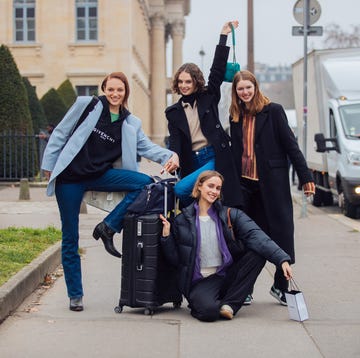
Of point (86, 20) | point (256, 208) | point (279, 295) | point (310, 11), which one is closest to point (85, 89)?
point (86, 20)

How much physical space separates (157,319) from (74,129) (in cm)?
165

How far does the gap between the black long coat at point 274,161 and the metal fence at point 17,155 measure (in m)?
18.9

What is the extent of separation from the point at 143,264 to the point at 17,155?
20.4m

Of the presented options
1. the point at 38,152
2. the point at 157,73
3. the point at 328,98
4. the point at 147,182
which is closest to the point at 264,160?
the point at 147,182

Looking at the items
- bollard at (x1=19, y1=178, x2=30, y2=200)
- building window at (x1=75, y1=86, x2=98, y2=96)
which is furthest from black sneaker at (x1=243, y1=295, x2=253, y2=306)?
building window at (x1=75, y1=86, x2=98, y2=96)

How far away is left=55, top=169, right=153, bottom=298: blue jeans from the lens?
7.76 m

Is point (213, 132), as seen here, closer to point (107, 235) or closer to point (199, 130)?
point (199, 130)

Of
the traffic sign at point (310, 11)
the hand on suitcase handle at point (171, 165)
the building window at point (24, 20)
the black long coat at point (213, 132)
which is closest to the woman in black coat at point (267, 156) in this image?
the black long coat at point (213, 132)

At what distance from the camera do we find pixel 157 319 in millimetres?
7613

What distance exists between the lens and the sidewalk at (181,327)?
21.6 feet

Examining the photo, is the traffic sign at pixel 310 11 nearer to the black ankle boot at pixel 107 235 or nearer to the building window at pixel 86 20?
the black ankle boot at pixel 107 235

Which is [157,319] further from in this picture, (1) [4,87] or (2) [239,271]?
(1) [4,87]

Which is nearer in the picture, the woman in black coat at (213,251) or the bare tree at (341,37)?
the woman in black coat at (213,251)

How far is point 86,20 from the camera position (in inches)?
1930
